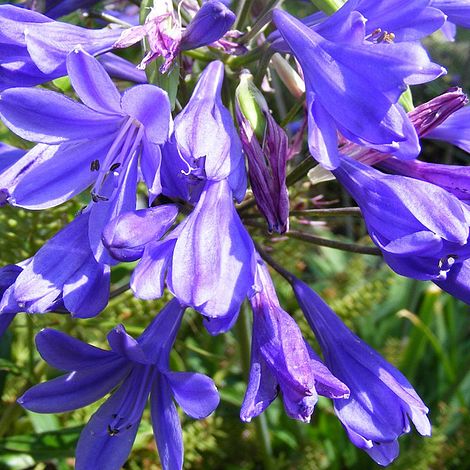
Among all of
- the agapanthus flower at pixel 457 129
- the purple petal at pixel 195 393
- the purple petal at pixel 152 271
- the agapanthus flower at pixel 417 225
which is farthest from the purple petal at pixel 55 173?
the agapanthus flower at pixel 457 129

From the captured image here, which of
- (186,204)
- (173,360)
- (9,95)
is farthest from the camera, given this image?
(173,360)

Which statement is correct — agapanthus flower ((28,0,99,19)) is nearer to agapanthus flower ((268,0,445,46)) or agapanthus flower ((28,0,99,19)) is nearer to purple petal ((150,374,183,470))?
agapanthus flower ((268,0,445,46))

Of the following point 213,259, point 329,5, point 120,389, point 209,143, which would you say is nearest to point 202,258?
point 213,259

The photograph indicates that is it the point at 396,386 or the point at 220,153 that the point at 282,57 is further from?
the point at 396,386

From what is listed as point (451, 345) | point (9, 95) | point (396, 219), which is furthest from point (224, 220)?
point (451, 345)

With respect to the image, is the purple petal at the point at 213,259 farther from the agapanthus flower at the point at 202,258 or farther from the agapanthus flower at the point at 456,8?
the agapanthus flower at the point at 456,8

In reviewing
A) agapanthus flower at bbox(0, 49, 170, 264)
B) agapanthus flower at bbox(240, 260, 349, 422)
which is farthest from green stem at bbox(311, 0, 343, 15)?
agapanthus flower at bbox(240, 260, 349, 422)
